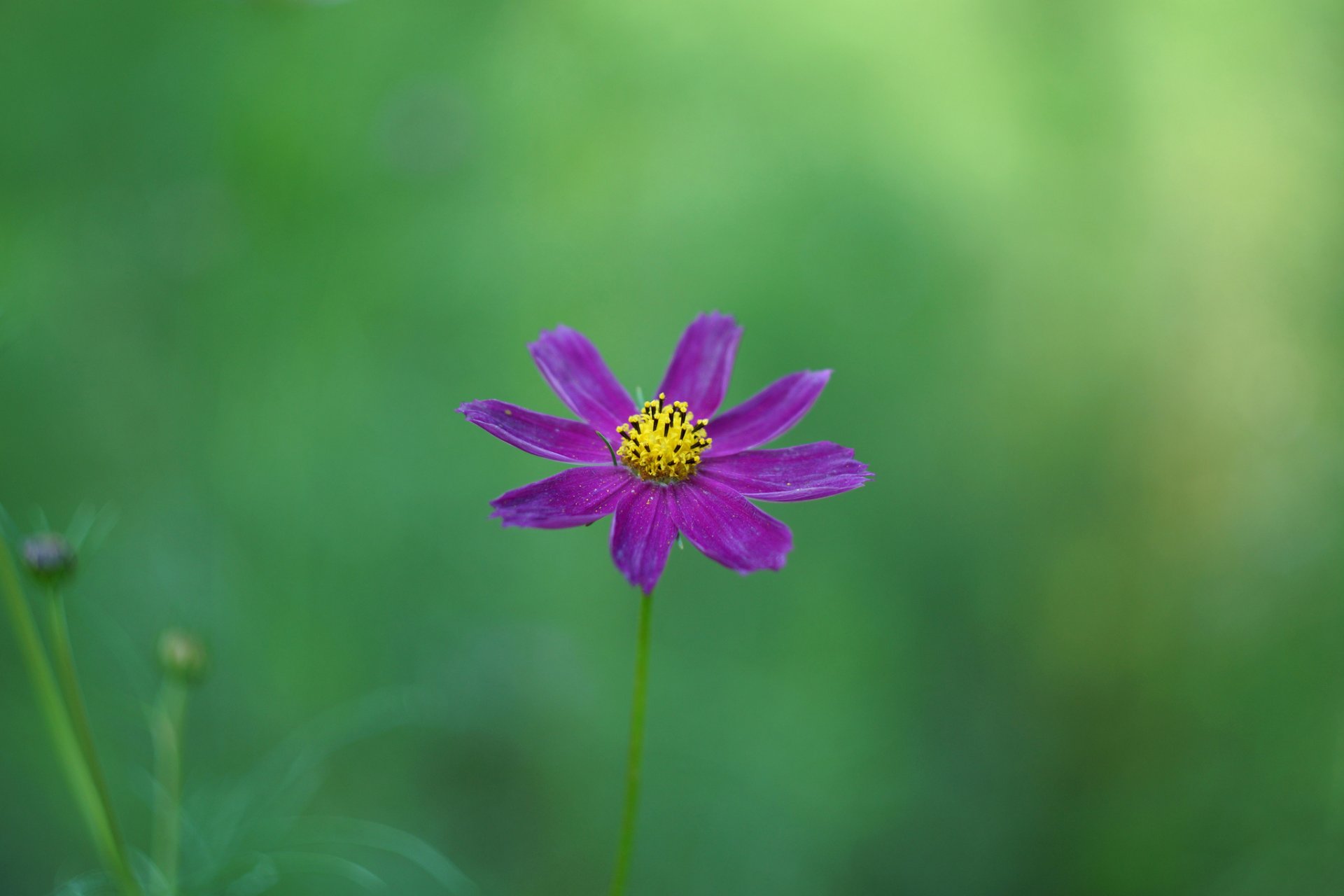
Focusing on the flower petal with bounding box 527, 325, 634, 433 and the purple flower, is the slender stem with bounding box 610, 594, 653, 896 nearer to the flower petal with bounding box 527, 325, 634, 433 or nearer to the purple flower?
the purple flower

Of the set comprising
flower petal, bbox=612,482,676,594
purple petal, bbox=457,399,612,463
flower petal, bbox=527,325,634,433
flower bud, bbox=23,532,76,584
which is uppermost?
flower petal, bbox=527,325,634,433

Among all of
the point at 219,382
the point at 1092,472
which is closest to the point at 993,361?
the point at 1092,472

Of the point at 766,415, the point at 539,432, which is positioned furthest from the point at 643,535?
the point at 766,415

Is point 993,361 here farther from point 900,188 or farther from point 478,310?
point 478,310

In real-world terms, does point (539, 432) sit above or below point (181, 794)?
above

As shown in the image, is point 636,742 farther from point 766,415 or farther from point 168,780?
point 168,780

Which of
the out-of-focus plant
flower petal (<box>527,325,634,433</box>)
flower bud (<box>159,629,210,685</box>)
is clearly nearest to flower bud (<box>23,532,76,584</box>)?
the out-of-focus plant

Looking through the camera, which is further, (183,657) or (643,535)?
(183,657)
